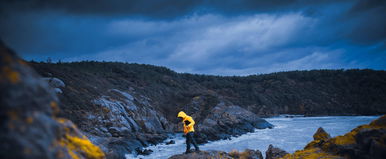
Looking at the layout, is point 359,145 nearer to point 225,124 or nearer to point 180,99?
point 225,124

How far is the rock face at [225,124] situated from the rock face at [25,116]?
68.0 ft

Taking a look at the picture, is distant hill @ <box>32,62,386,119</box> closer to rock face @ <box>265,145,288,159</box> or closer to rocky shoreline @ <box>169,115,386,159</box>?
rock face @ <box>265,145,288,159</box>

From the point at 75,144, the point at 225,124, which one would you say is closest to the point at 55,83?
the point at 225,124

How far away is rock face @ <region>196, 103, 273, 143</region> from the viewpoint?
25.8m

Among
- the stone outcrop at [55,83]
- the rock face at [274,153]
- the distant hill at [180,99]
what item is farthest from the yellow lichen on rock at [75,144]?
the stone outcrop at [55,83]

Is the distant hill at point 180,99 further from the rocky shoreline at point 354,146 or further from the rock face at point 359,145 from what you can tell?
the rock face at point 359,145

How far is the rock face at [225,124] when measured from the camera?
84.5 feet

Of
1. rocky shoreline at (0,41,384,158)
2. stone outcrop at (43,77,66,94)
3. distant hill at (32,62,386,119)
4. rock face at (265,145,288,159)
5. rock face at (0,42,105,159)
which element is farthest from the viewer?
distant hill at (32,62,386,119)

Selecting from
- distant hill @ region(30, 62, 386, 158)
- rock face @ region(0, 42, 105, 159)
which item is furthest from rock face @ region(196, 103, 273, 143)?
rock face @ region(0, 42, 105, 159)

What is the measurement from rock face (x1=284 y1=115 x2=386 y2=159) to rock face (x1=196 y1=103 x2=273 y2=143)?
52.8 ft

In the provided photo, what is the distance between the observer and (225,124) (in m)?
29.4

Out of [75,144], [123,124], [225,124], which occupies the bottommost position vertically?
[225,124]

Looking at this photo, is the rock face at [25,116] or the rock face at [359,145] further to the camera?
the rock face at [359,145]

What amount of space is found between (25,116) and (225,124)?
28.0m
